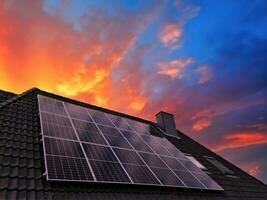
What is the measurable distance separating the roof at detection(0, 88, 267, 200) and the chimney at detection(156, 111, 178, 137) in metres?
5.39

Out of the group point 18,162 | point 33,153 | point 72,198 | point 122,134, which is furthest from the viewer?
point 122,134

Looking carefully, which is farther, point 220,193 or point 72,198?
point 220,193

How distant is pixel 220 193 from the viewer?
1059cm

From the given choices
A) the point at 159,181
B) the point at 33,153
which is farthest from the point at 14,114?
the point at 159,181

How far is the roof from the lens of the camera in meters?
5.99

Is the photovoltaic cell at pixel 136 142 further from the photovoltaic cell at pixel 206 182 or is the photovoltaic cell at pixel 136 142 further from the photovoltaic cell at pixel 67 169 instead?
the photovoltaic cell at pixel 67 169

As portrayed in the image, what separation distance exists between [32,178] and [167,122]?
41.6ft

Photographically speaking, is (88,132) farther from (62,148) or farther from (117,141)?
(62,148)

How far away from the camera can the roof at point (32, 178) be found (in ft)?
19.7

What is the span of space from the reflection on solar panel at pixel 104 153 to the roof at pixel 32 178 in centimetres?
23

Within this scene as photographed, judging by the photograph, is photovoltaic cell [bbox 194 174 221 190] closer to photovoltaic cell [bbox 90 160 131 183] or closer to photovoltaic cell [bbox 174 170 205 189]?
photovoltaic cell [bbox 174 170 205 189]

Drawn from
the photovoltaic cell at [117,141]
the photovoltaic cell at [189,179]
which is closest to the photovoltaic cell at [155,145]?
the photovoltaic cell at [189,179]

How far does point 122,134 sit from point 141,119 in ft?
21.3

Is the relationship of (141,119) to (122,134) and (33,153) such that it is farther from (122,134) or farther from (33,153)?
(33,153)
